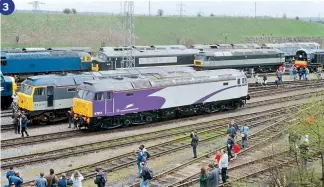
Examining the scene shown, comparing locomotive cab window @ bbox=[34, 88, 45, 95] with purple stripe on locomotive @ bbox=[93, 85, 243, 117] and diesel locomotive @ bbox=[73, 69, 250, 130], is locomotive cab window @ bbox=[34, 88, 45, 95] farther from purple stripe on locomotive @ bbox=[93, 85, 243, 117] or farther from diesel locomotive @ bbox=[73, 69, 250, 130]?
purple stripe on locomotive @ bbox=[93, 85, 243, 117]

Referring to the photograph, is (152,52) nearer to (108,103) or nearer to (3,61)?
(3,61)

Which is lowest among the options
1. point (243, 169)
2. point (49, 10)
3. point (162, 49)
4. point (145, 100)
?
point (243, 169)

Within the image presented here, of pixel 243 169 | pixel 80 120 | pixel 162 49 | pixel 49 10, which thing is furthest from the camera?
pixel 49 10

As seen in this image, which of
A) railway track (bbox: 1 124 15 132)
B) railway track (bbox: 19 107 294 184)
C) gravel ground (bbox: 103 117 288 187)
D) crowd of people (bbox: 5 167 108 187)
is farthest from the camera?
railway track (bbox: 1 124 15 132)

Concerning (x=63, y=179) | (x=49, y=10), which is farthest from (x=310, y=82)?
(x=49, y=10)

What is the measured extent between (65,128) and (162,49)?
2309cm

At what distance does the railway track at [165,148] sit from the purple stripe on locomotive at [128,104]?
3472mm

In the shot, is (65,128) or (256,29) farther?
(256,29)

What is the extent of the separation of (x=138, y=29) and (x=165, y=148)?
69.8 meters

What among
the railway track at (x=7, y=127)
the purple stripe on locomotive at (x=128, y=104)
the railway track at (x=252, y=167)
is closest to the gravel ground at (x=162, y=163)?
the railway track at (x=252, y=167)

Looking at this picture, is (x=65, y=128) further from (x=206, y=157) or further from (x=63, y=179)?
(x=63, y=179)

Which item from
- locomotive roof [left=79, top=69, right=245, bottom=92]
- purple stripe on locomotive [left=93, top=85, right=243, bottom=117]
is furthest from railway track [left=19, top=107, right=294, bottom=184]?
locomotive roof [left=79, top=69, right=245, bottom=92]

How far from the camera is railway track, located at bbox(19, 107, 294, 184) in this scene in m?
18.7

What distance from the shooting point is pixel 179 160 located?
2008 centimetres
